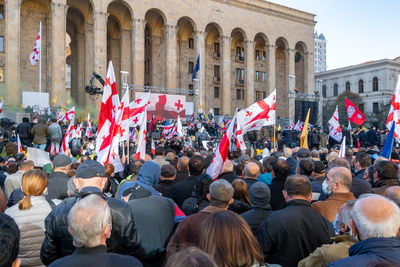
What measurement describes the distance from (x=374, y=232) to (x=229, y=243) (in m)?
0.92

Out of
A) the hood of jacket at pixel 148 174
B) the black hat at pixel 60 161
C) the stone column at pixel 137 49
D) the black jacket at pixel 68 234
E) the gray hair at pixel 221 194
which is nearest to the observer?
the black jacket at pixel 68 234

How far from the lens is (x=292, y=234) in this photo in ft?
10.9

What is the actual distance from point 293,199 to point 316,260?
84 cm

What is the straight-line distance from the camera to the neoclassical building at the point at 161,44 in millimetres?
29969

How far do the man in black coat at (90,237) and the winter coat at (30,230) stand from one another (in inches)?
54.5

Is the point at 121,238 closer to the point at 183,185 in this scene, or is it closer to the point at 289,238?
the point at 289,238

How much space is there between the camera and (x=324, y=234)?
3410mm

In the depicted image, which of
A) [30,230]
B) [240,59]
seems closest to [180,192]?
[30,230]

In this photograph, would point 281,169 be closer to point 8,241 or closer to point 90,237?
point 90,237

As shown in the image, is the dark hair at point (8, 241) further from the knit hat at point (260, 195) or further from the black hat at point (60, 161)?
the black hat at point (60, 161)

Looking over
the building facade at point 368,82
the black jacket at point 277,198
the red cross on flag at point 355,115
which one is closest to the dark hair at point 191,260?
the black jacket at point 277,198

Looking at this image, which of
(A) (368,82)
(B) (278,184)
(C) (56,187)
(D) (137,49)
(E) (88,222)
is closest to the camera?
(E) (88,222)

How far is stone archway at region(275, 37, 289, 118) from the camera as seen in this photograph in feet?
159

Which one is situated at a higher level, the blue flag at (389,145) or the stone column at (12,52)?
the stone column at (12,52)
